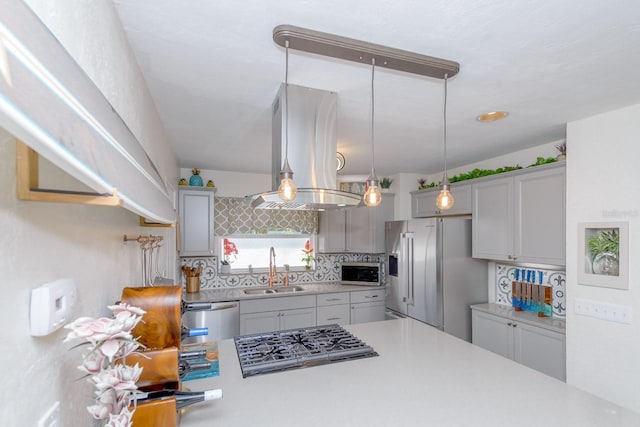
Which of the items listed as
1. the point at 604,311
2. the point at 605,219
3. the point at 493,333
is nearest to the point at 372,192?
the point at 605,219

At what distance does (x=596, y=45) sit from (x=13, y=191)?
2.06 meters

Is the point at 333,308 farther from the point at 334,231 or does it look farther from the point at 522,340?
the point at 522,340

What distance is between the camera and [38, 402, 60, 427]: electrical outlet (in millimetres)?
649

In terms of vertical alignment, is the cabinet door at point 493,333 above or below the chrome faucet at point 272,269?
below

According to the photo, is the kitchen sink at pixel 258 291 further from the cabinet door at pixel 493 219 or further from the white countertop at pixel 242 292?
the cabinet door at pixel 493 219

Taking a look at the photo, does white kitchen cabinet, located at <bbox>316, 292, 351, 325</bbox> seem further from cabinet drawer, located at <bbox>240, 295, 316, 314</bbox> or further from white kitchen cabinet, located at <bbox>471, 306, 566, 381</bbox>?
white kitchen cabinet, located at <bbox>471, 306, 566, 381</bbox>

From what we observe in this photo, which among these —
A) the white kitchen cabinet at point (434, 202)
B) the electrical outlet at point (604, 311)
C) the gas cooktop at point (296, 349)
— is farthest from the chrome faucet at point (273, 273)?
the electrical outlet at point (604, 311)

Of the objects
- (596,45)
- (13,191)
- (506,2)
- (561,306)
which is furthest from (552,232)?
(13,191)

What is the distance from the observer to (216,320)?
11.0 ft

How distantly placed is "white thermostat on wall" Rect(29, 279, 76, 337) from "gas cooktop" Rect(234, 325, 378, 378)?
102cm

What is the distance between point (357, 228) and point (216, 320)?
214cm

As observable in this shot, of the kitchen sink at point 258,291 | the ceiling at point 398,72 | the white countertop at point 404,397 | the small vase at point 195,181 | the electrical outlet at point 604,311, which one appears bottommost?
the kitchen sink at point 258,291

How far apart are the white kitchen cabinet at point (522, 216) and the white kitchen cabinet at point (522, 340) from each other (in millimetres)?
568

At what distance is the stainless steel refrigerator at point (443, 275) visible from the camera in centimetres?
328
